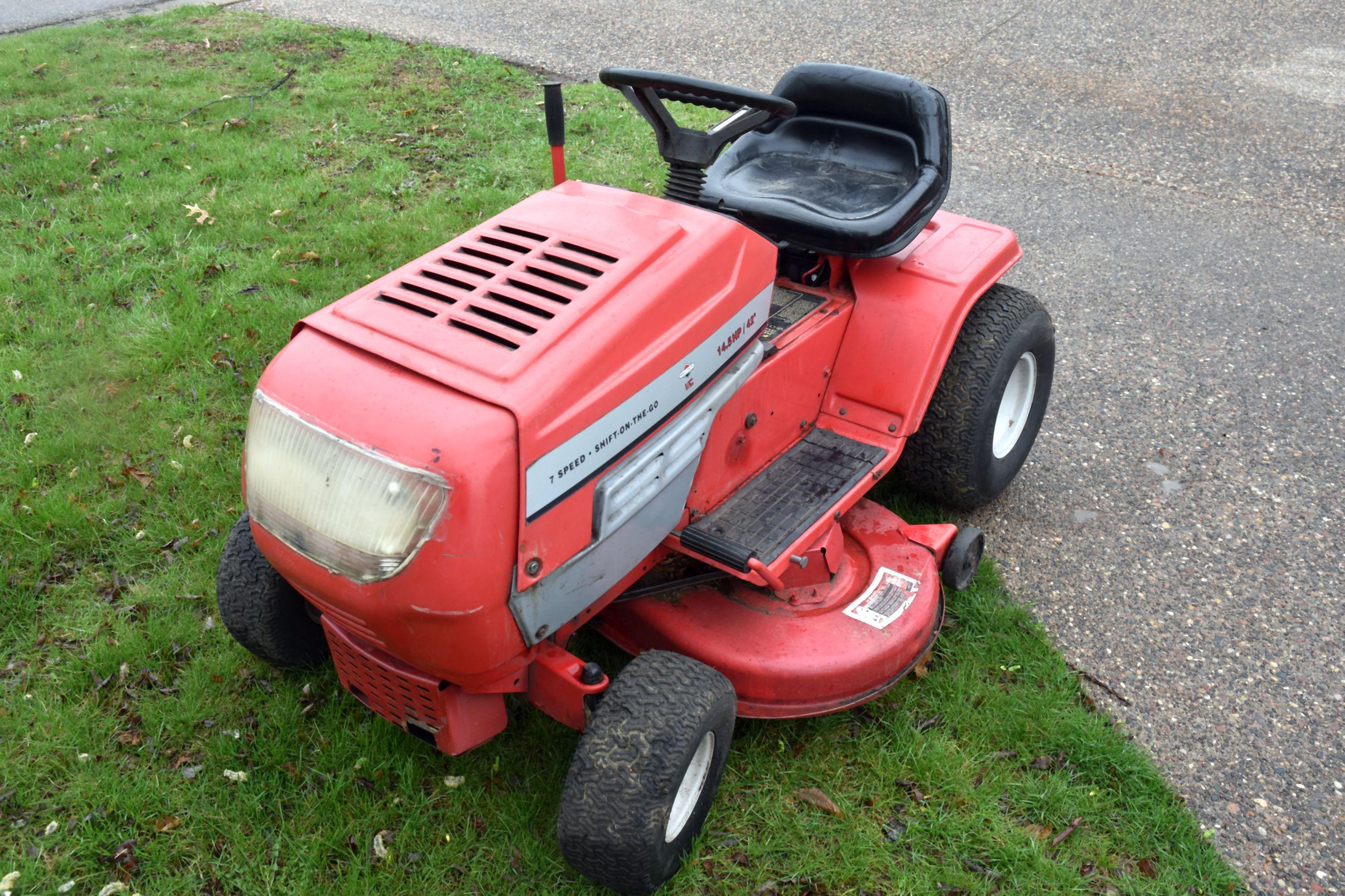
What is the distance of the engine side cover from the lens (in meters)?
1.99

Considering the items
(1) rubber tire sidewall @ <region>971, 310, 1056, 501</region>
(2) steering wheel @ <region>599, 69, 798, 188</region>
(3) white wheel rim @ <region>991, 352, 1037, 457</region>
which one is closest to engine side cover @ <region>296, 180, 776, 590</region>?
(2) steering wheel @ <region>599, 69, 798, 188</region>

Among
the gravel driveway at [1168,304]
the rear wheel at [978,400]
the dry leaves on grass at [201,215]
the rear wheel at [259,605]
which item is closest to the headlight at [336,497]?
the rear wheel at [259,605]

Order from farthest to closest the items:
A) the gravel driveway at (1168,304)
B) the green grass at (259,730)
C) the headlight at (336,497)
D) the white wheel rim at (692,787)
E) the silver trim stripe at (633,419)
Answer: the gravel driveway at (1168,304) < the green grass at (259,730) < the white wheel rim at (692,787) < the silver trim stripe at (633,419) < the headlight at (336,497)

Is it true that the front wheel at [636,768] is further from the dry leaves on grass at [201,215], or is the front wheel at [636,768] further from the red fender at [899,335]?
the dry leaves on grass at [201,215]

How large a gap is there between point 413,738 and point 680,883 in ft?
2.58

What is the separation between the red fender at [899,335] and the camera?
293 centimetres

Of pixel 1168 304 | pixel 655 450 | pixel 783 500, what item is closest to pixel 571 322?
pixel 655 450

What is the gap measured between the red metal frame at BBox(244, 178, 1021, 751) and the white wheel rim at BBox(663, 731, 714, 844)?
0.23 meters

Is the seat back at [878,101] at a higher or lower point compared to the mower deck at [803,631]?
higher

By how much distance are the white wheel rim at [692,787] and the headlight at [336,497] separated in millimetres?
831

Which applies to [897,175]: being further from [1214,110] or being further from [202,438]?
[1214,110]

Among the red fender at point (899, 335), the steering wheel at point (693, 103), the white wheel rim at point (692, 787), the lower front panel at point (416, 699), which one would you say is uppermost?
the steering wheel at point (693, 103)

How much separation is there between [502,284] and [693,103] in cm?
66

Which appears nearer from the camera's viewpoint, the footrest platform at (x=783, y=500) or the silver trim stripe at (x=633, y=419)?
the silver trim stripe at (x=633, y=419)
